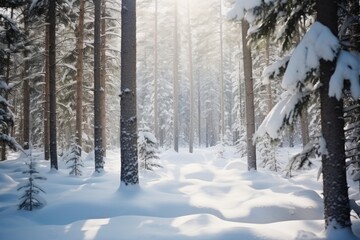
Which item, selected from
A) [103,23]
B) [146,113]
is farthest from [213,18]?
[146,113]

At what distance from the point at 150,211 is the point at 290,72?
4.49 metres

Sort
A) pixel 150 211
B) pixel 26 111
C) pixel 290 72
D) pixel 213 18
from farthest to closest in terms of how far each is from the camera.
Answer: pixel 213 18, pixel 26 111, pixel 150 211, pixel 290 72

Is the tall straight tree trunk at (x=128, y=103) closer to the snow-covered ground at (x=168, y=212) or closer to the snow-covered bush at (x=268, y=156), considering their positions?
the snow-covered ground at (x=168, y=212)

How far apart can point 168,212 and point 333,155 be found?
3915 millimetres

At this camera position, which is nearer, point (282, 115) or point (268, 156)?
point (282, 115)

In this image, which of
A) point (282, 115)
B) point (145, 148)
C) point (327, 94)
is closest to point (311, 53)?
point (327, 94)

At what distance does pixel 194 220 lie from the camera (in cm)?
617

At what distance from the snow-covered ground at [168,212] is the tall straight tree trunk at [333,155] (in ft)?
1.62

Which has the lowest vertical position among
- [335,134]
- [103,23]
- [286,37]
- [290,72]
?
[335,134]

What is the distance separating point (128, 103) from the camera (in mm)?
8711

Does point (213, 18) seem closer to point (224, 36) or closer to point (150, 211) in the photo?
point (224, 36)

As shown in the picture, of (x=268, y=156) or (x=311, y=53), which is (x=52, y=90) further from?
(x=311, y=53)

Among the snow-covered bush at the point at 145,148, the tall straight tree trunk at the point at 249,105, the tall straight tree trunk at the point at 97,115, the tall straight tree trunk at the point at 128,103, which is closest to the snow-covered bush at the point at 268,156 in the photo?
the tall straight tree trunk at the point at 249,105

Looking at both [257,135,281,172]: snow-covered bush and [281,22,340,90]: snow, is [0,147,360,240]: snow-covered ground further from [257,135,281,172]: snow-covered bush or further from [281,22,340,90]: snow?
[257,135,281,172]: snow-covered bush
